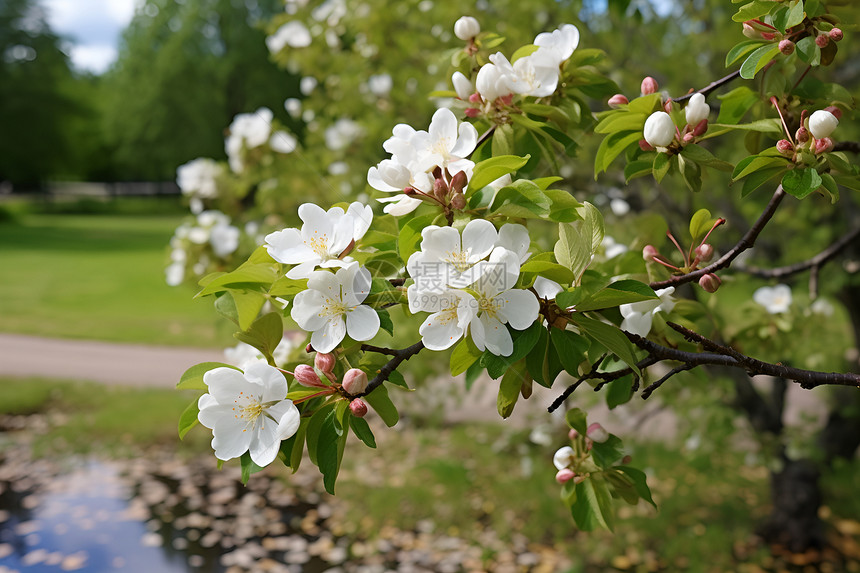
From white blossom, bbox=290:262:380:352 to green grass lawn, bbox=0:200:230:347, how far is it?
1.92 m

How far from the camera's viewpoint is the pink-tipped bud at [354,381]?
0.87m

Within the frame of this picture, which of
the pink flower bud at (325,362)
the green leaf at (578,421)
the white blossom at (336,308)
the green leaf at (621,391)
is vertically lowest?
the green leaf at (578,421)

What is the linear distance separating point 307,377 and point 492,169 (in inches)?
13.6

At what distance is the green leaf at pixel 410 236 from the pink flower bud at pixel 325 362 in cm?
16

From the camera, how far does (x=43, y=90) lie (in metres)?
24.2

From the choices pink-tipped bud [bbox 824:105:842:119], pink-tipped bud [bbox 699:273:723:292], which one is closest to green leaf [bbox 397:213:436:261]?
pink-tipped bud [bbox 699:273:723:292]

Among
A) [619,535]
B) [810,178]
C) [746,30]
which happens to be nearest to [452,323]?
[810,178]

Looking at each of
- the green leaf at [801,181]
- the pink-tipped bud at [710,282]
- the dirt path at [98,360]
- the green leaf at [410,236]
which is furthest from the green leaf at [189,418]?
the dirt path at [98,360]

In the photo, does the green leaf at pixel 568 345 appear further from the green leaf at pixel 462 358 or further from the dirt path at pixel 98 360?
the dirt path at pixel 98 360

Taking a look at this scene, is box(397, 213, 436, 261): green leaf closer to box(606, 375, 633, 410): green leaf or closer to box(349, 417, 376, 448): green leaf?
box(349, 417, 376, 448): green leaf

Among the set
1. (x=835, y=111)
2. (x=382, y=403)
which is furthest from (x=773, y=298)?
(x=382, y=403)

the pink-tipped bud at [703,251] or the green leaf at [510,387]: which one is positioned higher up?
the pink-tipped bud at [703,251]

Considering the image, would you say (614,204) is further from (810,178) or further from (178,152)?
(178,152)

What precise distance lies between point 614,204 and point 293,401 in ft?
8.47
